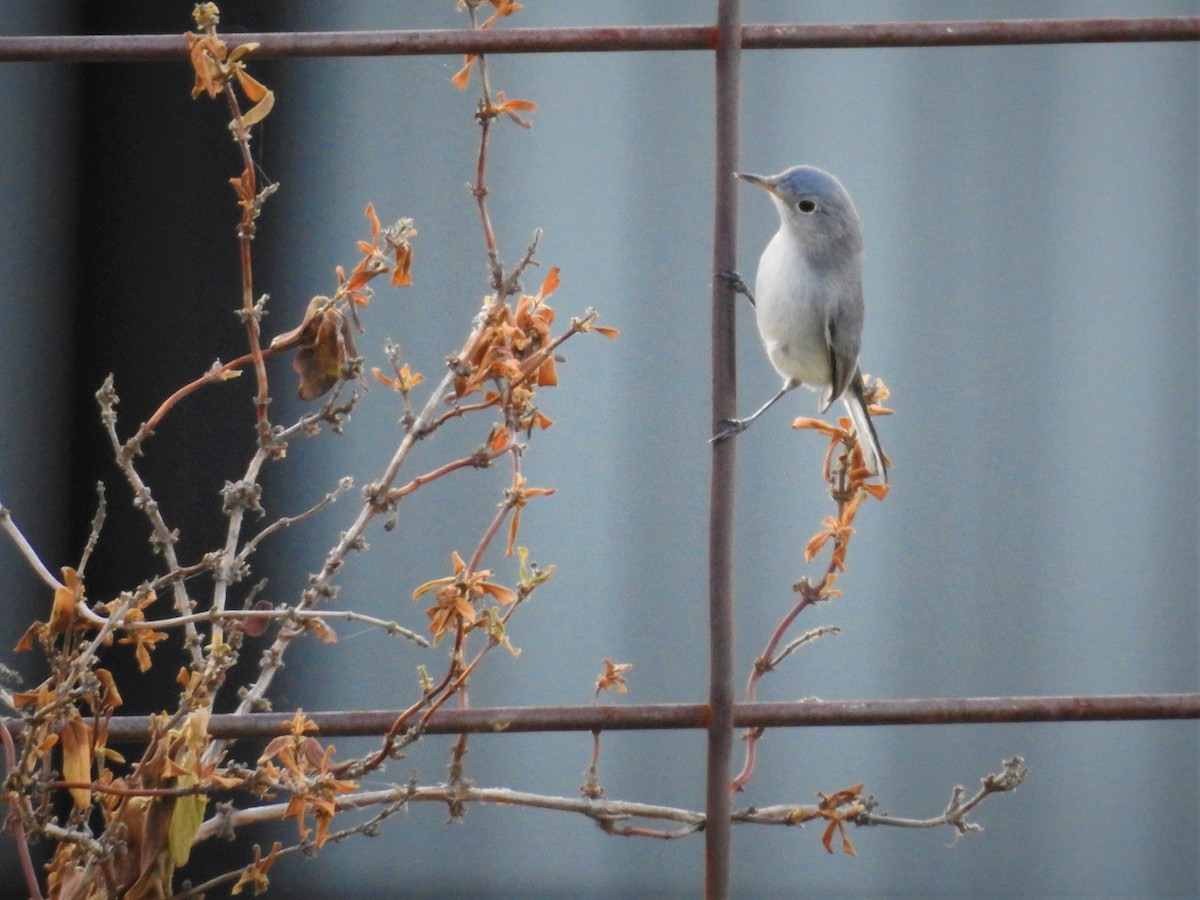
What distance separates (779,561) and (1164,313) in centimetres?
106

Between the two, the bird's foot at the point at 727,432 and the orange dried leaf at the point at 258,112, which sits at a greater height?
the orange dried leaf at the point at 258,112

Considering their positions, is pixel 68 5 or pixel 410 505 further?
pixel 410 505

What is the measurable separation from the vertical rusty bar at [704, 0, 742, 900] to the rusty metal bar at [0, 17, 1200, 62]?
7 cm

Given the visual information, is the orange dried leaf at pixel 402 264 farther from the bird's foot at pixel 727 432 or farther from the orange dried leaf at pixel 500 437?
the bird's foot at pixel 727 432

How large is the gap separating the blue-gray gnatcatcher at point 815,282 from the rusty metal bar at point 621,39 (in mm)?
624

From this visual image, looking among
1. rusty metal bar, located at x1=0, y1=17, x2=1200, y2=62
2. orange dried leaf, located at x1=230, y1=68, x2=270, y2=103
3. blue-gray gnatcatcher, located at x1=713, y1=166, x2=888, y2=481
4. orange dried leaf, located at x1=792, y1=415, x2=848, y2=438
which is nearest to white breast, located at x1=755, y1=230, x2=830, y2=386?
blue-gray gnatcatcher, located at x1=713, y1=166, x2=888, y2=481

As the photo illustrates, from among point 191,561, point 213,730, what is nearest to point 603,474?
point 191,561

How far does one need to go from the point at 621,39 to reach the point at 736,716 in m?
0.61

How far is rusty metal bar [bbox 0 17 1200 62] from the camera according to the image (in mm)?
1127

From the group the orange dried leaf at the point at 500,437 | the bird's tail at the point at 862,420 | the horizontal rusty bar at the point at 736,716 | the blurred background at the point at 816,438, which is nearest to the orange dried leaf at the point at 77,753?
the horizontal rusty bar at the point at 736,716

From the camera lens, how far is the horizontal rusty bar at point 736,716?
106 centimetres

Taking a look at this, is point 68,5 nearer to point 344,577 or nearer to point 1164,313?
point 344,577

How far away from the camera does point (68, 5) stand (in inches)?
104

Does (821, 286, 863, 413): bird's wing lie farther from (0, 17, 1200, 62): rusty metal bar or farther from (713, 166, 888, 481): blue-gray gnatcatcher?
(0, 17, 1200, 62): rusty metal bar
